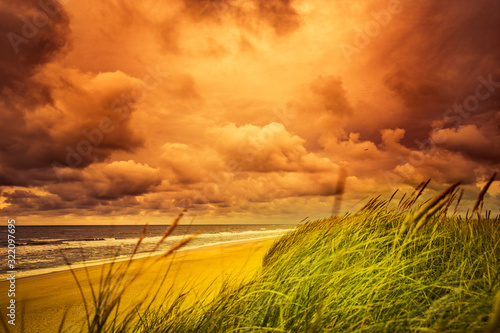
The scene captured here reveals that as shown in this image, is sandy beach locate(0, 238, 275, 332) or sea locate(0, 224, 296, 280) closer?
sandy beach locate(0, 238, 275, 332)

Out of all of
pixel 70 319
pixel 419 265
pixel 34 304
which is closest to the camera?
pixel 419 265

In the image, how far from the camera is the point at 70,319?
506 centimetres

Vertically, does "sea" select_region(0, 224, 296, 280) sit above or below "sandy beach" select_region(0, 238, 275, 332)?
below

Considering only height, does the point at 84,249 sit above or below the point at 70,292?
below

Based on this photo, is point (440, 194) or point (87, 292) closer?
point (440, 194)

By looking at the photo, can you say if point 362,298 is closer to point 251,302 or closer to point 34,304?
point 251,302

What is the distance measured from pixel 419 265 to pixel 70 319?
18.0 feet

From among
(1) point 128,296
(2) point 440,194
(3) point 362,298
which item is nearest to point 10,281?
(1) point 128,296

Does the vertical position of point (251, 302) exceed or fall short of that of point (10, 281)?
it exceeds it

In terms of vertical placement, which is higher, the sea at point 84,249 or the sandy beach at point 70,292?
the sandy beach at point 70,292

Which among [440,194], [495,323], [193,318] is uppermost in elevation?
[440,194]

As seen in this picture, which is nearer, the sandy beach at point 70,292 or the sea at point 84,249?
the sandy beach at point 70,292

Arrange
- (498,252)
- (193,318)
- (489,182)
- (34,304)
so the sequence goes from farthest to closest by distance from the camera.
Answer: (34,304), (498,252), (193,318), (489,182)

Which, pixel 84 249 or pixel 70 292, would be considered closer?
pixel 70 292
